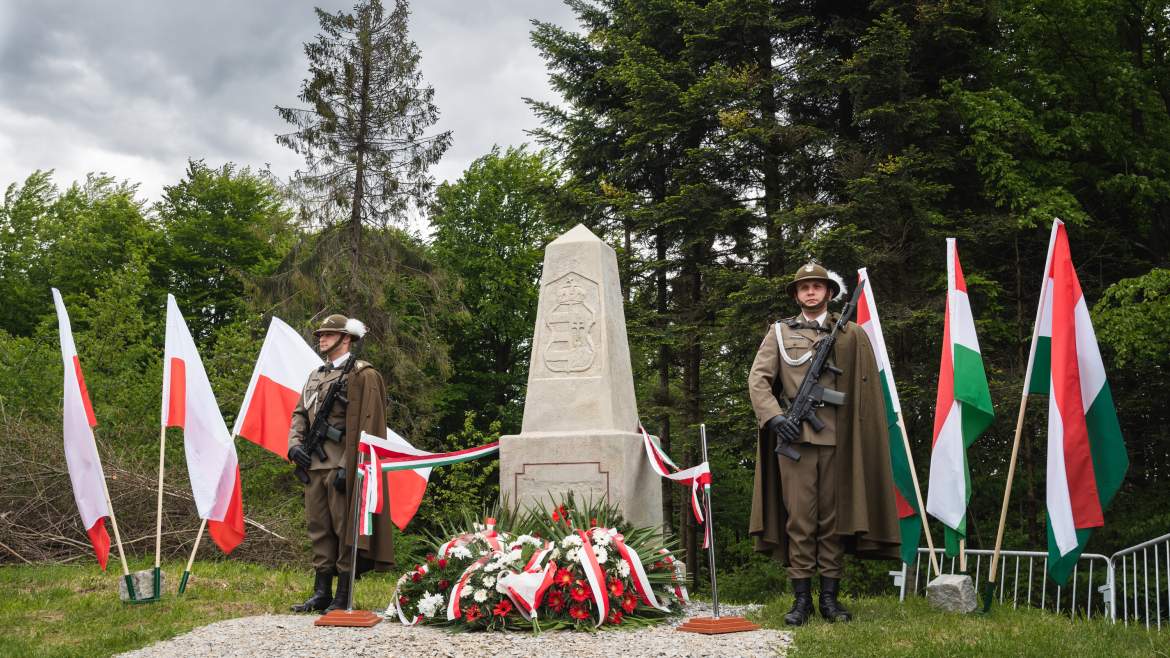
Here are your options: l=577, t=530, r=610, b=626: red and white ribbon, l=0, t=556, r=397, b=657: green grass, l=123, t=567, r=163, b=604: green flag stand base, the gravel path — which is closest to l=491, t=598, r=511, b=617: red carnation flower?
the gravel path

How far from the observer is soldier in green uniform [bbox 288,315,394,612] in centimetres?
668

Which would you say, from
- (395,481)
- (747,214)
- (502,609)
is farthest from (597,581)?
(747,214)

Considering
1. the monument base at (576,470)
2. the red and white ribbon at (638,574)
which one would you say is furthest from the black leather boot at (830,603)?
the monument base at (576,470)

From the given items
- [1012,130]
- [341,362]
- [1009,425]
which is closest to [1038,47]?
[1012,130]

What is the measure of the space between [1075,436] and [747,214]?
34.8ft

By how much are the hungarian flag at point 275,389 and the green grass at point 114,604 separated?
130 centimetres

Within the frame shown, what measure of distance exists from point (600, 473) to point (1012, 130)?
9446 mm

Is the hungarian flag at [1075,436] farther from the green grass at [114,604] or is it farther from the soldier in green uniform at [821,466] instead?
the green grass at [114,604]

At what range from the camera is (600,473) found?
748 centimetres

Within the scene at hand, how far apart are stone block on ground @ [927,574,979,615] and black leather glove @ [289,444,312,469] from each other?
4198 millimetres

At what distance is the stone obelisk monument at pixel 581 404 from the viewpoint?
7512mm

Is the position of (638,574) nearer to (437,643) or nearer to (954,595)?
(437,643)

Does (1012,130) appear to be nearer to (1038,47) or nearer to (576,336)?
(1038,47)

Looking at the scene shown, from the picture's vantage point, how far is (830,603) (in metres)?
5.92
